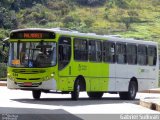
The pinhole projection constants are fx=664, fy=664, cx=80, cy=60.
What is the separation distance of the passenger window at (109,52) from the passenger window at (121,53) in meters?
0.40

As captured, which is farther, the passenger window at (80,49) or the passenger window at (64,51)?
the passenger window at (80,49)

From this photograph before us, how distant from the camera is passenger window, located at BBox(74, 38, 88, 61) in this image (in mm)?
26464

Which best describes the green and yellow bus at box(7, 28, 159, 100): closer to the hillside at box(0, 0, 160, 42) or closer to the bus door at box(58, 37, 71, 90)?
the bus door at box(58, 37, 71, 90)

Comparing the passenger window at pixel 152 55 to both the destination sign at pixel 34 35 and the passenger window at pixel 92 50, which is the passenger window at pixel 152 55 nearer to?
the passenger window at pixel 92 50

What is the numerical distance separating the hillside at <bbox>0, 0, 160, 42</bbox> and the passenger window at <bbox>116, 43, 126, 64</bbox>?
48160mm

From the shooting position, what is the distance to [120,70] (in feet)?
99.0

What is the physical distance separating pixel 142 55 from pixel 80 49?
19.7 feet

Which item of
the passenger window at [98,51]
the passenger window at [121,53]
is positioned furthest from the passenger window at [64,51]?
the passenger window at [121,53]

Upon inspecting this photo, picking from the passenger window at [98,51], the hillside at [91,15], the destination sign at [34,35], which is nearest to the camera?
the destination sign at [34,35]

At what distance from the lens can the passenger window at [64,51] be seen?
25.3 meters

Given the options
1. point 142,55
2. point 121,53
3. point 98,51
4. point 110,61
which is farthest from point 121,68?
point 98,51

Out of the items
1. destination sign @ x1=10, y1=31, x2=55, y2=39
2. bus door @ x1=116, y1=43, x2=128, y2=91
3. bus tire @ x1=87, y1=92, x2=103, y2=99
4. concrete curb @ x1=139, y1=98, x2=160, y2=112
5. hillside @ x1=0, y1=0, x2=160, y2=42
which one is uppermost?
hillside @ x1=0, y1=0, x2=160, y2=42

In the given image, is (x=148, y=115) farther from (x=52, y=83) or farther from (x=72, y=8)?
(x=72, y=8)

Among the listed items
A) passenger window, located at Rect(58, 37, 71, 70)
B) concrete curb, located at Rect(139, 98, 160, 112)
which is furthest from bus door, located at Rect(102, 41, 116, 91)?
concrete curb, located at Rect(139, 98, 160, 112)
